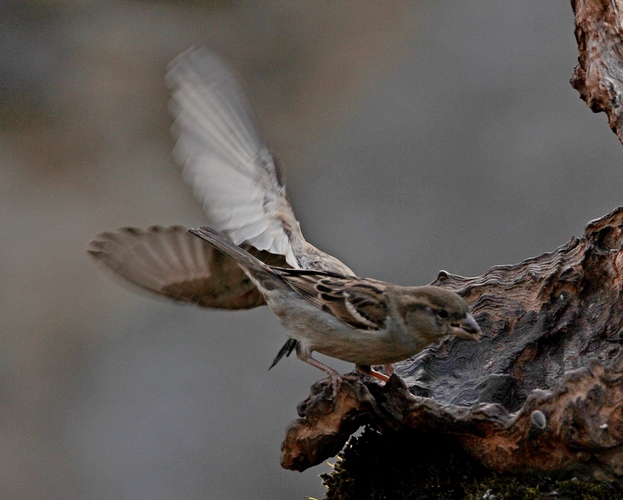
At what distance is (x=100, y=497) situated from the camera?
15.7 feet

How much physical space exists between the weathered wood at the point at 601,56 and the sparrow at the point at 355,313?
0.68 meters

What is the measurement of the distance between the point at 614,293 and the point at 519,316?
272mm

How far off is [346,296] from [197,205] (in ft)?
10.4

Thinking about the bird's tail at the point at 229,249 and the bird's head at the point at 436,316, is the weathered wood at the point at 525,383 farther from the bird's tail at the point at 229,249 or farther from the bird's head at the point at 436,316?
the bird's tail at the point at 229,249

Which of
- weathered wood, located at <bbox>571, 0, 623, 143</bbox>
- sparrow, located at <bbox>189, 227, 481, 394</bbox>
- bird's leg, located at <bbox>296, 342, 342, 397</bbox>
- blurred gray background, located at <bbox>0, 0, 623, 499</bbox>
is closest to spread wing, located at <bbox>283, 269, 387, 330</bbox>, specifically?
sparrow, located at <bbox>189, 227, 481, 394</bbox>

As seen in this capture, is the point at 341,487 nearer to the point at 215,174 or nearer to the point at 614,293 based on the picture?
the point at 614,293

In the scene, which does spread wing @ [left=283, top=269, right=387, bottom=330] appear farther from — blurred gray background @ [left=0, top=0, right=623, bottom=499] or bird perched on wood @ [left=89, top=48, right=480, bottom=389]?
blurred gray background @ [left=0, top=0, right=623, bottom=499]

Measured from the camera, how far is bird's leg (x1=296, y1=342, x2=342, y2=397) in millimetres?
2080

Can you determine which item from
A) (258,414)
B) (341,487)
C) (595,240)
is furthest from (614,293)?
(258,414)

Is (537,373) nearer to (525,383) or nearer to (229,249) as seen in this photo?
(525,383)

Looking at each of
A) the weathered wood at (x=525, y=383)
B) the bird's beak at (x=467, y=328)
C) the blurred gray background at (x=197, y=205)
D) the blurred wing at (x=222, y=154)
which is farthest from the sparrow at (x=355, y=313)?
the blurred gray background at (x=197, y=205)

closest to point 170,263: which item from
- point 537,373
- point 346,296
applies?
point 346,296

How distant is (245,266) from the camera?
2.57 m

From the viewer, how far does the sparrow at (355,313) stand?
2.32 m
